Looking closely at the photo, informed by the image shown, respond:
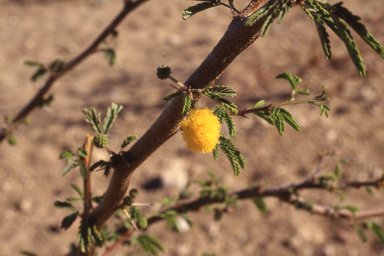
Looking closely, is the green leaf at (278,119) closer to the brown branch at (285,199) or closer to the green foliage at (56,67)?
the brown branch at (285,199)

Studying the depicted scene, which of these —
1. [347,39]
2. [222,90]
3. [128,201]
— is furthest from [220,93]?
[128,201]

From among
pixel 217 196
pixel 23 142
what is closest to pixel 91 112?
pixel 217 196

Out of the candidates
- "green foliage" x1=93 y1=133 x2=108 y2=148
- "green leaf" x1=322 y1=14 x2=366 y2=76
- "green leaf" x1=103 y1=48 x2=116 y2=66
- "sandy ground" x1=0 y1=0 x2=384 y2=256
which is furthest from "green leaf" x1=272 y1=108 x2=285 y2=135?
"sandy ground" x1=0 y1=0 x2=384 y2=256

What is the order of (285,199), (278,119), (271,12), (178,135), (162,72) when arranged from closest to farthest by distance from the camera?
(271,12), (162,72), (278,119), (285,199), (178,135)

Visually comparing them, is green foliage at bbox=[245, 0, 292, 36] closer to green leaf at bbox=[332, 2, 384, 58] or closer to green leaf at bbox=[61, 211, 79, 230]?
green leaf at bbox=[332, 2, 384, 58]

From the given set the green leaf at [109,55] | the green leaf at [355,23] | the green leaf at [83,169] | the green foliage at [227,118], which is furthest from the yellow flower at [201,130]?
the green leaf at [109,55]

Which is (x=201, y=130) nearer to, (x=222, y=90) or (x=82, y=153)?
(x=222, y=90)

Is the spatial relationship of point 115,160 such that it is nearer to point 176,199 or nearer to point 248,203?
point 176,199
